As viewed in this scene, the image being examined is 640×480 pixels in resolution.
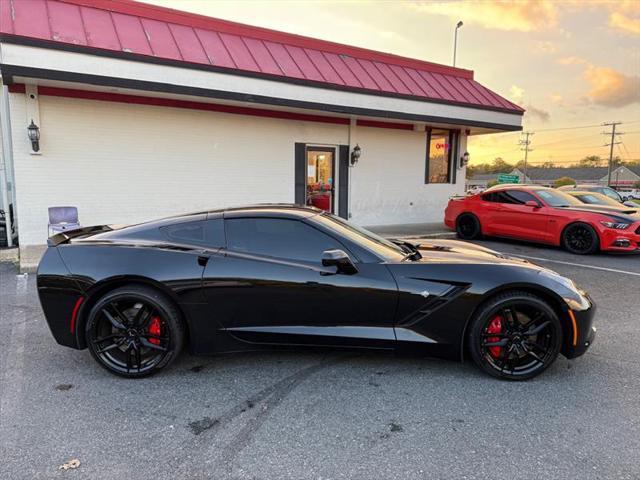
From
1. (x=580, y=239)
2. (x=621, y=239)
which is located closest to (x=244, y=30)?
(x=580, y=239)

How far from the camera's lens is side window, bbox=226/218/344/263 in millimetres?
3381

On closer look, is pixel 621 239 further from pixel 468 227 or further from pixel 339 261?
pixel 339 261

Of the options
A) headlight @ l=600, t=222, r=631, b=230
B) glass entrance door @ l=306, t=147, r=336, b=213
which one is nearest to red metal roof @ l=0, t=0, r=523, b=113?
glass entrance door @ l=306, t=147, r=336, b=213

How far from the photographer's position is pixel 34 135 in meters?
7.91

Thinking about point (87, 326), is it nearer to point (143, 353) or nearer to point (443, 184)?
point (143, 353)

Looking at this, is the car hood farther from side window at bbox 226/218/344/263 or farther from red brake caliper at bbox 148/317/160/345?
red brake caliper at bbox 148/317/160/345

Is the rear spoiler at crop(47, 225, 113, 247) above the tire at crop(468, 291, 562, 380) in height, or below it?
above

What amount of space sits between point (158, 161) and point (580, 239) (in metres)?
8.90

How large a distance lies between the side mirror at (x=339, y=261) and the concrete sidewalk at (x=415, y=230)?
24.2 feet

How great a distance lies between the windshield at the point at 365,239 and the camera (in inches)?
136

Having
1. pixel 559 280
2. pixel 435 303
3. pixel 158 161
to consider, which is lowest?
pixel 435 303

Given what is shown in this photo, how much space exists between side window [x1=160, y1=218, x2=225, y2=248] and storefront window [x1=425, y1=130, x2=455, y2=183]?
10613 mm

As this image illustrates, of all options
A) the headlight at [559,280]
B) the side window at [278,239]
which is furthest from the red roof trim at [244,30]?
the headlight at [559,280]

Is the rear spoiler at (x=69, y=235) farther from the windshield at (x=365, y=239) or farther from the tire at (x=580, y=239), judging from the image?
the tire at (x=580, y=239)
